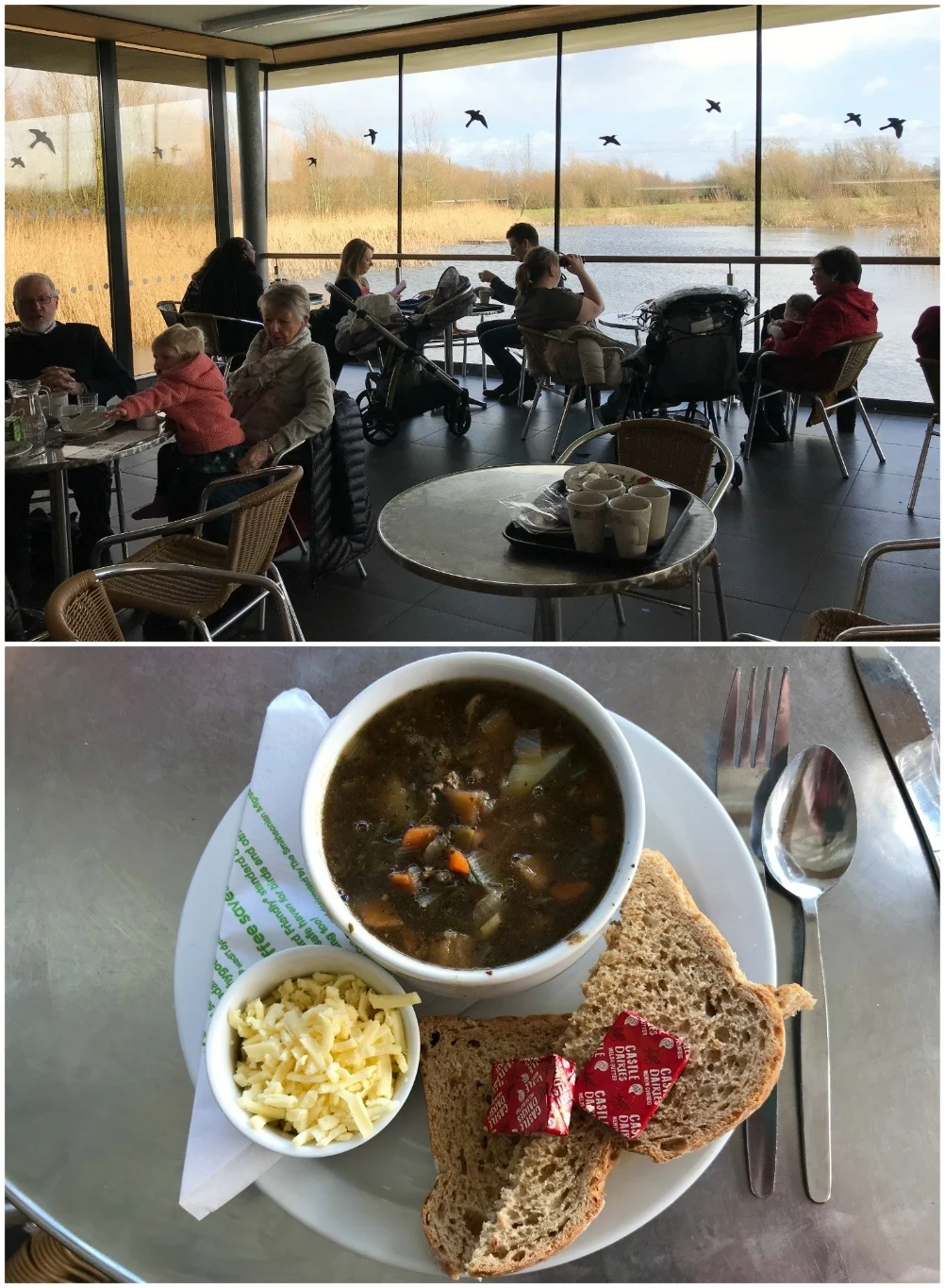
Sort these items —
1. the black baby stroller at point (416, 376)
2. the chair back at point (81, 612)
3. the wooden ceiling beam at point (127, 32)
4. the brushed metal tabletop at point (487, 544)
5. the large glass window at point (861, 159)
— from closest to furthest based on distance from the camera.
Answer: the chair back at point (81, 612) → the brushed metal tabletop at point (487, 544) → the black baby stroller at point (416, 376) → the large glass window at point (861, 159) → the wooden ceiling beam at point (127, 32)

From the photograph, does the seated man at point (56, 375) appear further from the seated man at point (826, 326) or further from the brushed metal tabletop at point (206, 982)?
the seated man at point (826, 326)

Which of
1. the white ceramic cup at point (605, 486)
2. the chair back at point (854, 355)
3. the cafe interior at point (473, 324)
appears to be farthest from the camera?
the chair back at point (854, 355)

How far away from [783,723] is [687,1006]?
1.17ft

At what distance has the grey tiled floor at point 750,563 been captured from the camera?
2676 millimetres

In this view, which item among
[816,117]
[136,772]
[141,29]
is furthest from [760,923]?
[141,29]

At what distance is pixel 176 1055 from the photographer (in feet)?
2.28

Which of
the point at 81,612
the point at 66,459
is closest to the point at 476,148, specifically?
the point at 66,459

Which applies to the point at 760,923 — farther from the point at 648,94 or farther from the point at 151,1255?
the point at 648,94

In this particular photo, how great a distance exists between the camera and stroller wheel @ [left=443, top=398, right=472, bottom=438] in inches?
187

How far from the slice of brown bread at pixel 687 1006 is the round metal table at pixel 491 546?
757 millimetres

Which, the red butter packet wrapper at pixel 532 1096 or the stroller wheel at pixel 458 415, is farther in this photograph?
the stroller wheel at pixel 458 415

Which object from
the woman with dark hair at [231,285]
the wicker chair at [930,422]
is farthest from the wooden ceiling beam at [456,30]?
the wicker chair at [930,422]

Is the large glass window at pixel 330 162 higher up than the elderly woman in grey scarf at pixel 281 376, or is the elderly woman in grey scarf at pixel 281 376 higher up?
the large glass window at pixel 330 162

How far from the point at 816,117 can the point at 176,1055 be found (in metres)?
6.50
